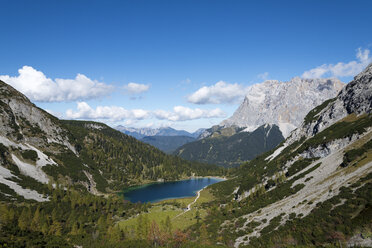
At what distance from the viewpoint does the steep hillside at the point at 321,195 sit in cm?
5297

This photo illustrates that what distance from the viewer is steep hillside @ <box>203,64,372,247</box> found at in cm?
5297

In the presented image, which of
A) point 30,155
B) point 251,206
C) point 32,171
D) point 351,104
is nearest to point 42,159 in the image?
point 30,155

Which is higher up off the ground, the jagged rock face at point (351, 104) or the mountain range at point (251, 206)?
the jagged rock face at point (351, 104)

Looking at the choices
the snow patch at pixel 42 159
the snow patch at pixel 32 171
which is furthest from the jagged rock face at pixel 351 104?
the snow patch at pixel 42 159

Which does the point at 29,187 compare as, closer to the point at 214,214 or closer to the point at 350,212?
the point at 214,214

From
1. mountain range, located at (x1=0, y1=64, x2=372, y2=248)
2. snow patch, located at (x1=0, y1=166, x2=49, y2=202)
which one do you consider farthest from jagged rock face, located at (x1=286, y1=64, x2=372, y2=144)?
snow patch, located at (x1=0, y1=166, x2=49, y2=202)

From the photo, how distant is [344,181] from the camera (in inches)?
2746

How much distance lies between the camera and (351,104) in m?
130

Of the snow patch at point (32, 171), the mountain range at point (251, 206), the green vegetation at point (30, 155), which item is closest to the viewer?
the mountain range at point (251, 206)

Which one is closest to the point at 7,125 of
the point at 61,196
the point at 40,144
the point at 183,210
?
the point at 40,144

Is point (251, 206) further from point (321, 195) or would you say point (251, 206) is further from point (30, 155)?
point (30, 155)

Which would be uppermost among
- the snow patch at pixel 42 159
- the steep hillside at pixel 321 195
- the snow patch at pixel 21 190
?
the snow patch at pixel 42 159

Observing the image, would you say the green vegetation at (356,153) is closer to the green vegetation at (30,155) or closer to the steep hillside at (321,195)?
the steep hillside at (321,195)

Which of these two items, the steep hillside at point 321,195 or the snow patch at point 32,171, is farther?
the snow patch at point 32,171
